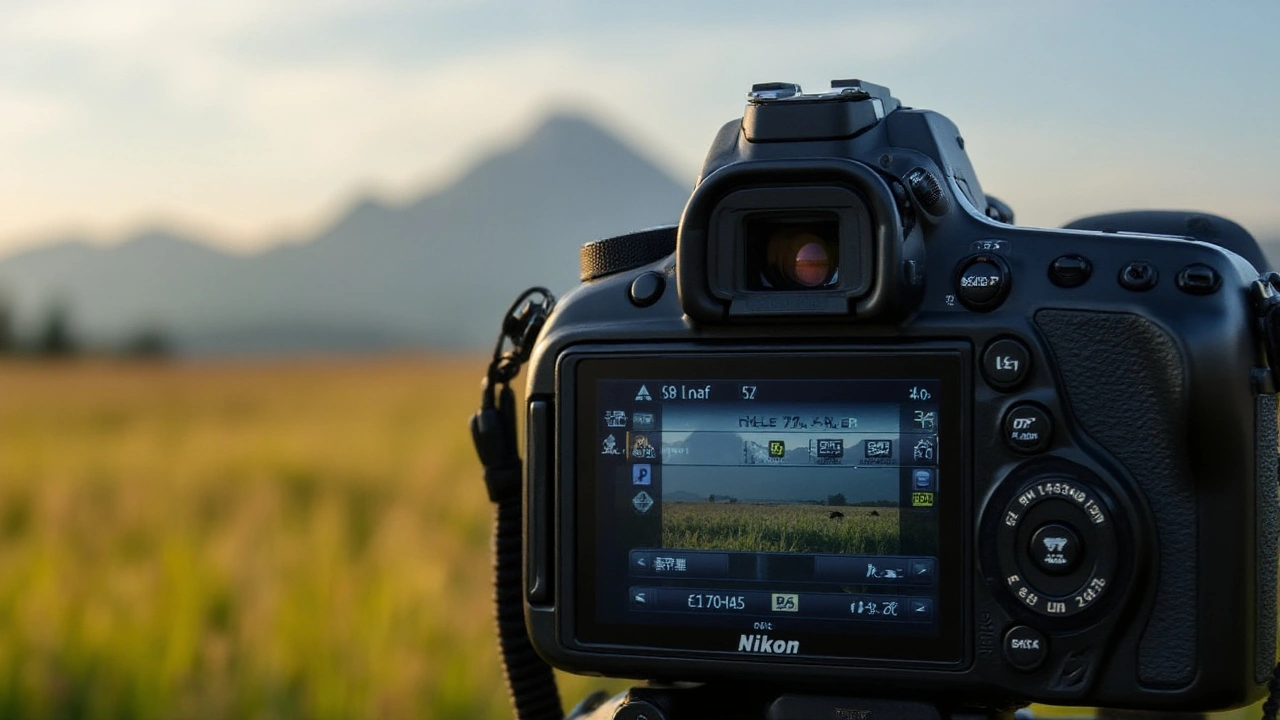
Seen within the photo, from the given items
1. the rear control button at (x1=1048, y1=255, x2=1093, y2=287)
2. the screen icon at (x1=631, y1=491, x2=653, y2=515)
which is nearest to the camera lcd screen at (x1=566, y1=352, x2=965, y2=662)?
the screen icon at (x1=631, y1=491, x2=653, y2=515)

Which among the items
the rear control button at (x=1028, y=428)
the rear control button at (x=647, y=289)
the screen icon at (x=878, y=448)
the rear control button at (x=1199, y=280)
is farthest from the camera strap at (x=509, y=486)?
the rear control button at (x=1199, y=280)

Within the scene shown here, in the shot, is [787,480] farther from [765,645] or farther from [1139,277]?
[1139,277]

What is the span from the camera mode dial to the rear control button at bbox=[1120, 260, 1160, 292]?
0.17m

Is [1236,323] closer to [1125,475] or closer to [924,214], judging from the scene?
[1125,475]

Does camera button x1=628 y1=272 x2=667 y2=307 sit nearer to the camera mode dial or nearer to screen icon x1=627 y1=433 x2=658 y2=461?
screen icon x1=627 y1=433 x2=658 y2=461

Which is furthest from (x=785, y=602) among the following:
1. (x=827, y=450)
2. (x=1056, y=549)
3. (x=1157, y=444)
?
(x=1157, y=444)

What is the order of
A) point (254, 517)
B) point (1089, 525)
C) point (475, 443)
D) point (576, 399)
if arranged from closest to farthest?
point (1089, 525) < point (576, 399) < point (475, 443) < point (254, 517)

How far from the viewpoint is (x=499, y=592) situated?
1550 millimetres

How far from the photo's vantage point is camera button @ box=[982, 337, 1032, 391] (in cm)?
121

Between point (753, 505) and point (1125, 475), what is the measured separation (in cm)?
33

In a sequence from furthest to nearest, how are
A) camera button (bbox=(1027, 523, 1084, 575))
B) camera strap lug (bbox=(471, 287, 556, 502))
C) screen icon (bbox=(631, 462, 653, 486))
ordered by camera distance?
camera strap lug (bbox=(471, 287, 556, 502)) < screen icon (bbox=(631, 462, 653, 486)) < camera button (bbox=(1027, 523, 1084, 575))

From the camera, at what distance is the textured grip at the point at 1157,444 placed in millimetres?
1181

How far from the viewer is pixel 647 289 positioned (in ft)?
4.39

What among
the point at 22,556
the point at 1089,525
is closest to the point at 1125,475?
the point at 1089,525
